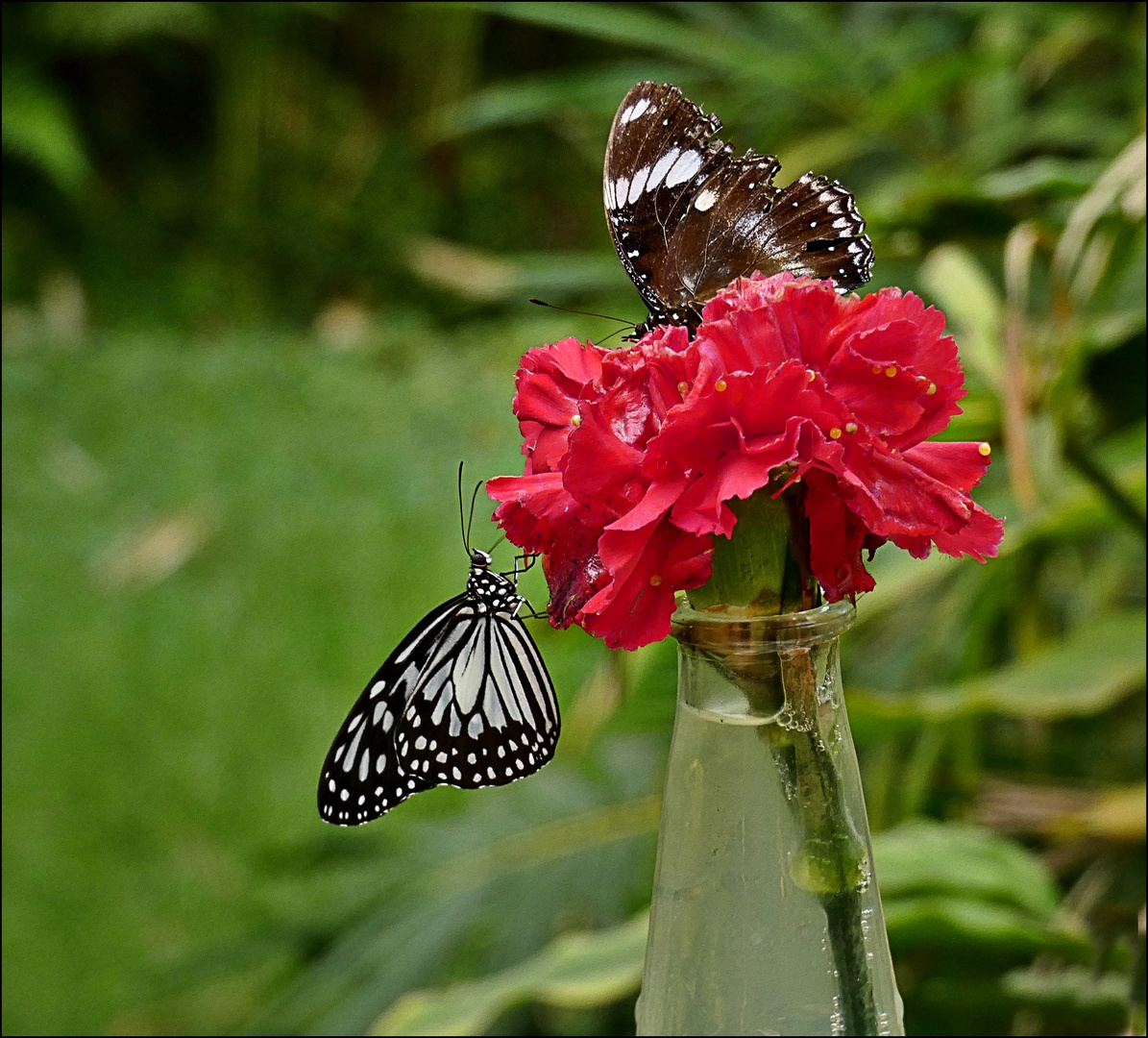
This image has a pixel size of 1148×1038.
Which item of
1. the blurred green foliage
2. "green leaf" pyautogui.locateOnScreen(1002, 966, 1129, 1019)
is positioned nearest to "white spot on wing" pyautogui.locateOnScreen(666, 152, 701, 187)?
the blurred green foliage

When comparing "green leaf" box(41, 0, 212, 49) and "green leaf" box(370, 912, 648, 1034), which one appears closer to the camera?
"green leaf" box(370, 912, 648, 1034)

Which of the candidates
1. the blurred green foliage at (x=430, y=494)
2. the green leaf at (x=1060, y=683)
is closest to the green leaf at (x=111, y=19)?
the blurred green foliage at (x=430, y=494)

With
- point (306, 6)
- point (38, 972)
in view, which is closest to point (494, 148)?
point (306, 6)

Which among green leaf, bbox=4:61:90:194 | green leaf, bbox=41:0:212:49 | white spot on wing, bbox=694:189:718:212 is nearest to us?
white spot on wing, bbox=694:189:718:212

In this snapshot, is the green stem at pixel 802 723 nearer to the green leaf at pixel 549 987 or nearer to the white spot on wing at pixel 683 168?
the white spot on wing at pixel 683 168

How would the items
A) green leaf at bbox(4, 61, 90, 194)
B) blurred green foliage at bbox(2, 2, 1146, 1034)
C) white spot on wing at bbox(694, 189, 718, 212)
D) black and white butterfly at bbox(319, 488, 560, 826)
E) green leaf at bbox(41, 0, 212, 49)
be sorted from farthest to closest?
green leaf at bbox(41, 0, 212, 49), green leaf at bbox(4, 61, 90, 194), blurred green foliage at bbox(2, 2, 1146, 1034), black and white butterfly at bbox(319, 488, 560, 826), white spot on wing at bbox(694, 189, 718, 212)

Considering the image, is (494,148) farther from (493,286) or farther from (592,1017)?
(592,1017)

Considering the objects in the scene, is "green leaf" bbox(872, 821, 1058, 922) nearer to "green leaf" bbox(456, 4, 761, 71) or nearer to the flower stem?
the flower stem
